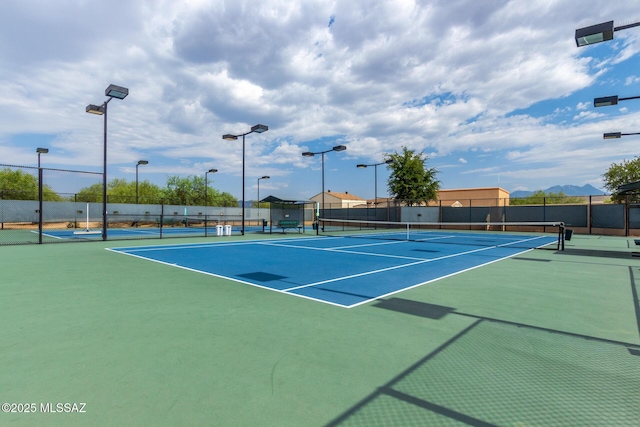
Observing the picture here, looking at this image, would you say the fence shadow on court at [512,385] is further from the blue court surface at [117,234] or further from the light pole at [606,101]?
the blue court surface at [117,234]

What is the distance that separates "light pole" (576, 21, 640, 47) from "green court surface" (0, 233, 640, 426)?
628 centimetres

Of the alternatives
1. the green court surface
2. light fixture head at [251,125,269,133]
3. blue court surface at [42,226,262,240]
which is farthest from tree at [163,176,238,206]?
the green court surface

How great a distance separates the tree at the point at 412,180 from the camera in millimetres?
37656

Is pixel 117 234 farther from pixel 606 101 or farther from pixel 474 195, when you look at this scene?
pixel 474 195

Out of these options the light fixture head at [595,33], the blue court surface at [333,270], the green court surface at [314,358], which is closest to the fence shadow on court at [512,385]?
the green court surface at [314,358]

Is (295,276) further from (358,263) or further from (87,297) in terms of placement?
(87,297)

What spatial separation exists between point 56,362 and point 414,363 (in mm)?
3623

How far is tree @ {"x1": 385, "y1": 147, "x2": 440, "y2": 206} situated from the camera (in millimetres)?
37656

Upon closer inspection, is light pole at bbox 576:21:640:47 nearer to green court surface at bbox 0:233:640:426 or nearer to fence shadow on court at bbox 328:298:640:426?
green court surface at bbox 0:233:640:426

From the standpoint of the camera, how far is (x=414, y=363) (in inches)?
130

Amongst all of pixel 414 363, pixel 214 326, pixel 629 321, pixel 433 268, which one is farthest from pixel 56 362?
pixel 433 268

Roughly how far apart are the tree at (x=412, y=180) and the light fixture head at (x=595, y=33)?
28877 millimetres

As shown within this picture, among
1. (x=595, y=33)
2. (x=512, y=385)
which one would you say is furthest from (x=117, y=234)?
(x=595, y=33)

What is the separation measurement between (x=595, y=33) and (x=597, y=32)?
42 mm
